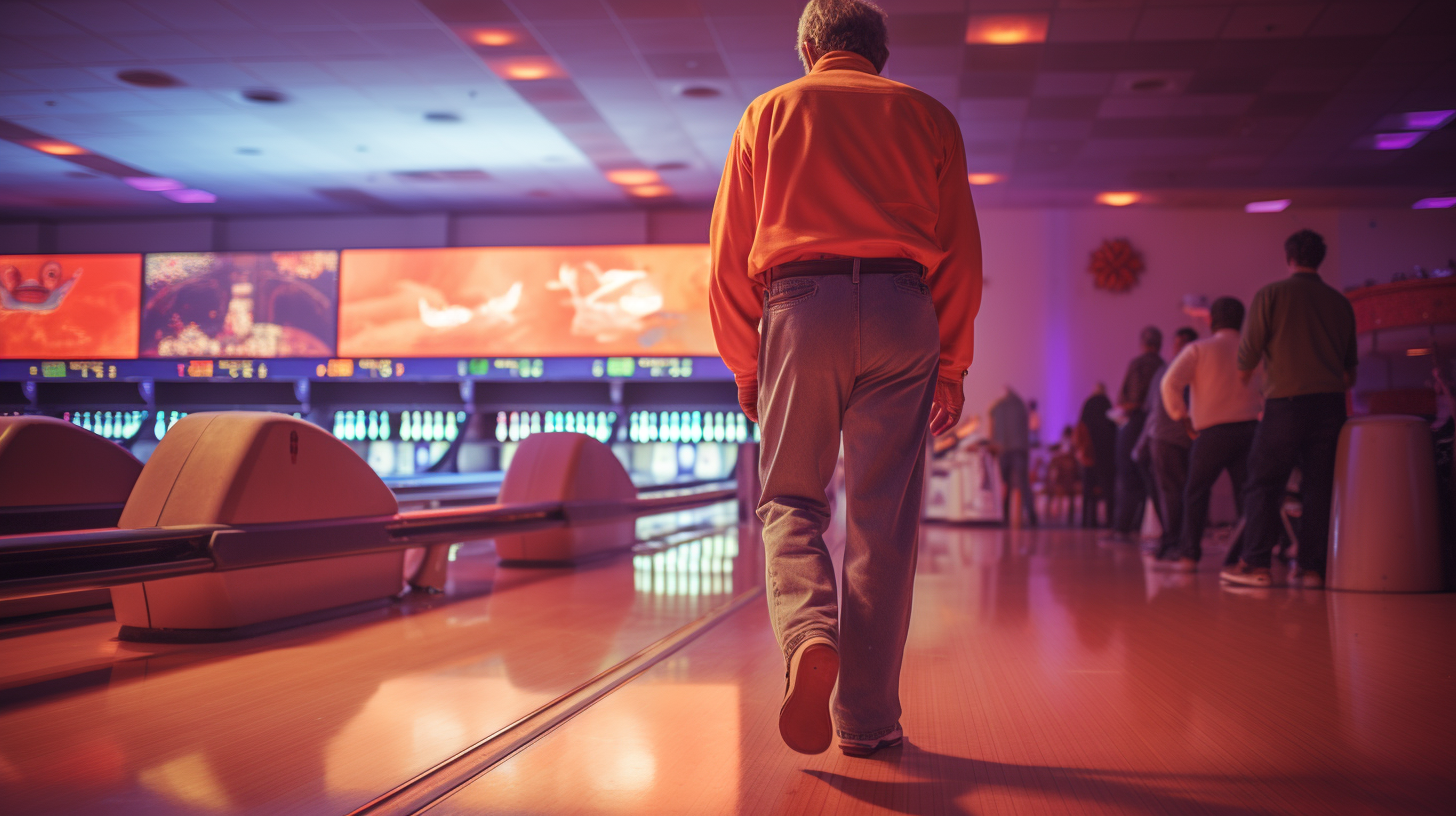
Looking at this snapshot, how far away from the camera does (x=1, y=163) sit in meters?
9.91

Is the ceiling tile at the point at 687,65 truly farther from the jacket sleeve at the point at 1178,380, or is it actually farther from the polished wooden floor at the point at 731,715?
the polished wooden floor at the point at 731,715

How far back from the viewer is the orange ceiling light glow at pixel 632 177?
33.0ft

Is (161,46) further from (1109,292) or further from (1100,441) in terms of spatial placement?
(1109,292)

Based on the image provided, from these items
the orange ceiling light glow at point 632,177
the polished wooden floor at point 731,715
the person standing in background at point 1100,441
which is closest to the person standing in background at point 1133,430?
the person standing in background at point 1100,441

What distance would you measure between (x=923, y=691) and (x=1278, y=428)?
261 centimetres

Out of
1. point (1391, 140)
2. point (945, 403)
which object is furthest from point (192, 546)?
point (1391, 140)

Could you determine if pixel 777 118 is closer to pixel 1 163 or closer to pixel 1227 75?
pixel 1227 75

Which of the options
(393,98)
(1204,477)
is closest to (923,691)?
(1204,477)

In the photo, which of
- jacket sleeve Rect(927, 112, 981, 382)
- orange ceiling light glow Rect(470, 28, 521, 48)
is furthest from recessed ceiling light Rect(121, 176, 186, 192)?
jacket sleeve Rect(927, 112, 981, 382)

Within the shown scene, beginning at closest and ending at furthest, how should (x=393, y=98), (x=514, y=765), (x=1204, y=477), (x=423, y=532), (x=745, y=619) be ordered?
(x=514, y=765) < (x=745, y=619) < (x=423, y=532) < (x=1204, y=477) < (x=393, y=98)

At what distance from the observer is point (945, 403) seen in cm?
172

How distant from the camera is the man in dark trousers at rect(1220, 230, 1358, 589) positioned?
3.82 m

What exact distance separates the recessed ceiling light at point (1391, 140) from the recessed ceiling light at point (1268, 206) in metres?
1.62

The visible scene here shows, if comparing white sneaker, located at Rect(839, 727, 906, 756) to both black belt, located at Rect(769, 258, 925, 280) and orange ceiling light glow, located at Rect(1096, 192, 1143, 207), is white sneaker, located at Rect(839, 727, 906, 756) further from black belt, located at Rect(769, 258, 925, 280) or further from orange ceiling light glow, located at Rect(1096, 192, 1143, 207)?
orange ceiling light glow, located at Rect(1096, 192, 1143, 207)
